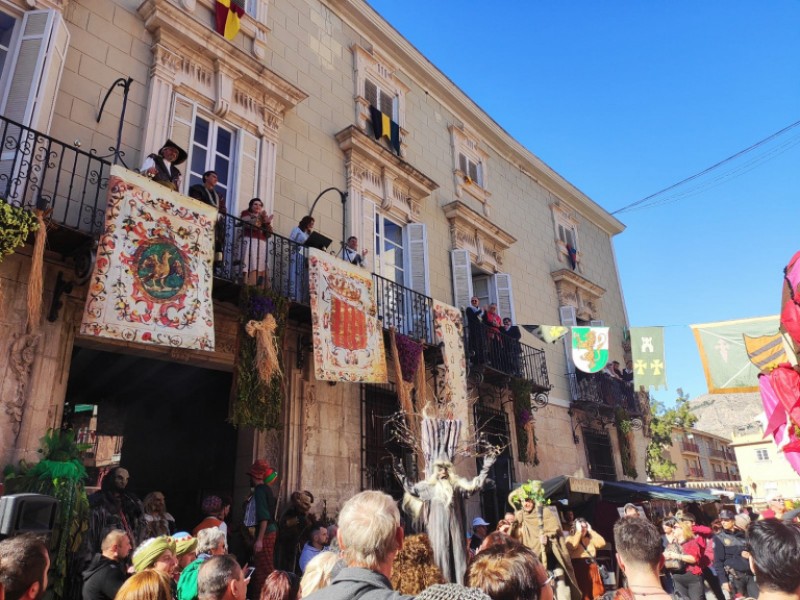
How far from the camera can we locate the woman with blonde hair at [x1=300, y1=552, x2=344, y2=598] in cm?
282

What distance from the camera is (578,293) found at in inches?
→ 645

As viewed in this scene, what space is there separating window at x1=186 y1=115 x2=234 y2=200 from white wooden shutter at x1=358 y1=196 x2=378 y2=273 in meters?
2.57

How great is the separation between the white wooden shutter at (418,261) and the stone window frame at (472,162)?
263cm

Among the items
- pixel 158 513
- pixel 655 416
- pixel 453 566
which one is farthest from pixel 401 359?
pixel 655 416

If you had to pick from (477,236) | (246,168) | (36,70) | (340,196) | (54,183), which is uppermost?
(477,236)

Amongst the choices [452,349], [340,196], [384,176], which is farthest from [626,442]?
[340,196]

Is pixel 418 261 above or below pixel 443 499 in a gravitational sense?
above

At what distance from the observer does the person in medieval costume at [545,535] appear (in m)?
5.64

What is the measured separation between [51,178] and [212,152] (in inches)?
95.5

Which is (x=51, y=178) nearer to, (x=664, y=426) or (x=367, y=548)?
(x=367, y=548)

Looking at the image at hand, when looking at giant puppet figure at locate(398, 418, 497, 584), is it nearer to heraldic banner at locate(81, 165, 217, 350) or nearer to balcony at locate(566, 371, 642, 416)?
heraldic banner at locate(81, 165, 217, 350)

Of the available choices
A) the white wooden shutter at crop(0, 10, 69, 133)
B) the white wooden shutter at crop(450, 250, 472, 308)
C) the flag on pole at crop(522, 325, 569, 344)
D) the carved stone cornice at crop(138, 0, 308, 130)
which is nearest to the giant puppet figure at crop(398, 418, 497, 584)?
the white wooden shutter at crop(0, 10, 69, 133)

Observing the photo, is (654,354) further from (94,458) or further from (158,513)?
(94,458)

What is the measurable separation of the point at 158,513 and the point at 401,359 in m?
4.25
